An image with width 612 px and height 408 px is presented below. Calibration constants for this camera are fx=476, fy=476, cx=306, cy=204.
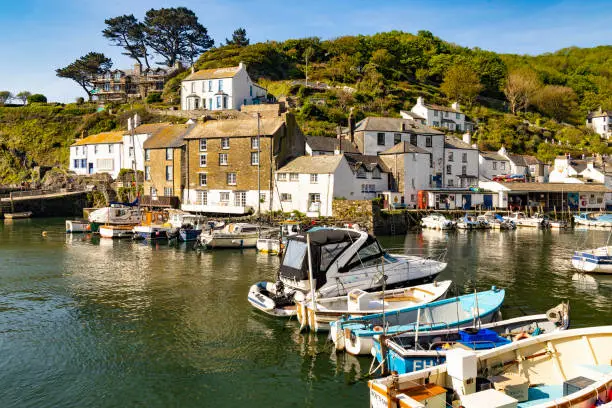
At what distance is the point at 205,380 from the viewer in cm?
1484

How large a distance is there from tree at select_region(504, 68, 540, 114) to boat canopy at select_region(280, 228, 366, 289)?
108169mm

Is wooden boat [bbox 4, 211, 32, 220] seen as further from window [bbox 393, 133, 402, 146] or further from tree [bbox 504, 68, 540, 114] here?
tree [bbox 504, 68, 540, 114]

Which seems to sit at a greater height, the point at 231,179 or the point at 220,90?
the point at 220,90

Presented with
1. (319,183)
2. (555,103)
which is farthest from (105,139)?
(555,103)

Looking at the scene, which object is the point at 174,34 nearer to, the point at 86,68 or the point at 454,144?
the point at 86,68

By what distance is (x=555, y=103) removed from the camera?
12094 centimetres

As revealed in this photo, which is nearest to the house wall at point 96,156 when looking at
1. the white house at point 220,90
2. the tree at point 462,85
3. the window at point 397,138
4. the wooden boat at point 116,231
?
the white house at point 220,90

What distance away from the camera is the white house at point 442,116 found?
300 ft

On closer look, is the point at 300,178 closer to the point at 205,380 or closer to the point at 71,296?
the point at 71,296

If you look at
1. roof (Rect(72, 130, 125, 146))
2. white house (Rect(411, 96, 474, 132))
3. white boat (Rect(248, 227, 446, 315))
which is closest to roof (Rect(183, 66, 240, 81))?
roof (Rect(72, 130, 125, 146))

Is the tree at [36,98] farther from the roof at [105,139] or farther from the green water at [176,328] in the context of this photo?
the green water at [176,328]

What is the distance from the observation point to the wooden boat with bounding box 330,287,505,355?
16.2m

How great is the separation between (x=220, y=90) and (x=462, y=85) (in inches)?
2350

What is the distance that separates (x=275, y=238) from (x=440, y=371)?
30.0 meters
